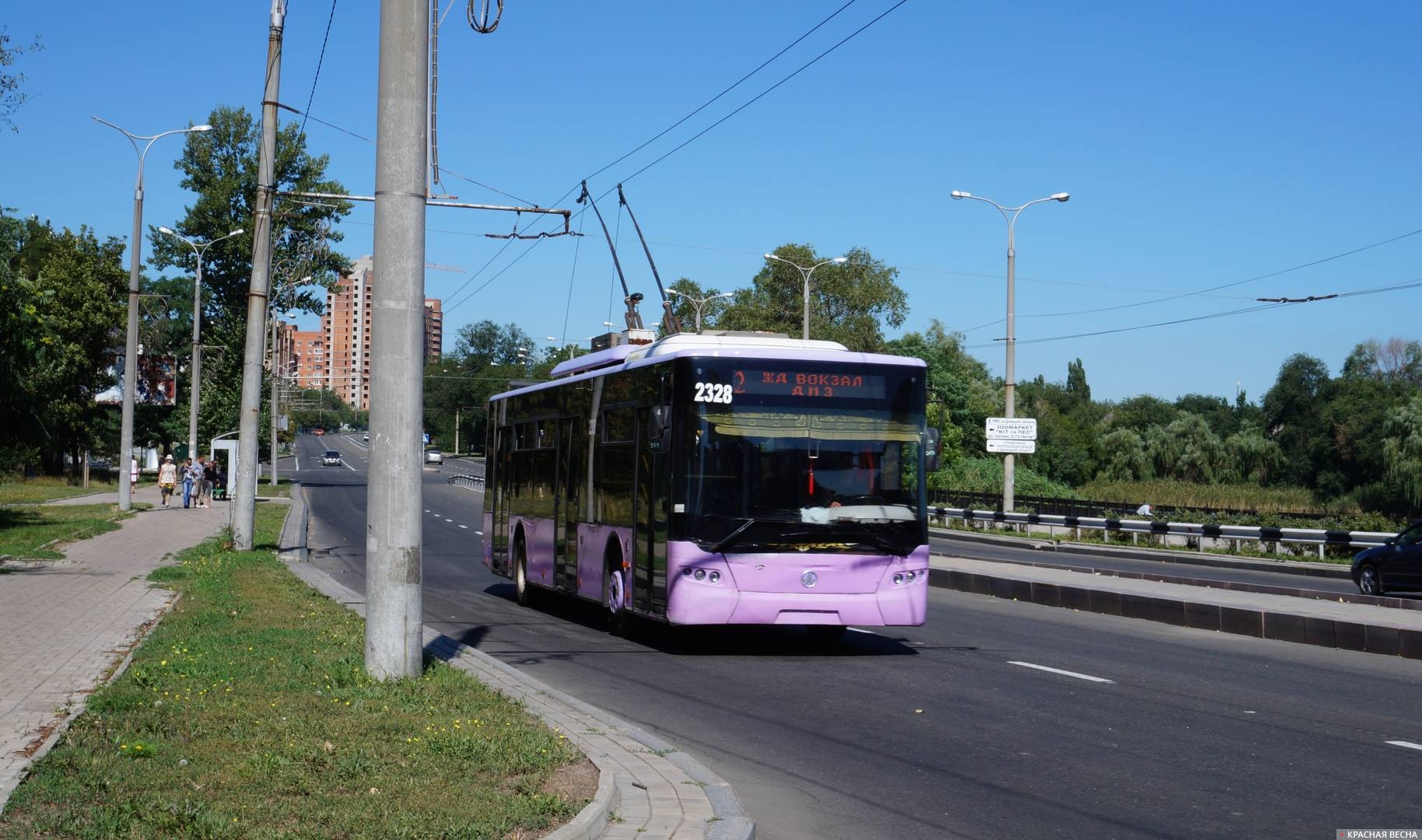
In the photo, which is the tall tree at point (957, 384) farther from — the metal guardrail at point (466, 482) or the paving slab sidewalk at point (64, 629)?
the paving slab sidewalk at point (64, 629)

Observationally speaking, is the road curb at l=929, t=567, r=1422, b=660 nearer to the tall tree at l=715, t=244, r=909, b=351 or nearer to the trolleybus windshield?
the trolleybus windshield

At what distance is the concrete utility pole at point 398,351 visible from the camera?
9.95 m

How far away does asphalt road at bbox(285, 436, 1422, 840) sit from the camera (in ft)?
23.1

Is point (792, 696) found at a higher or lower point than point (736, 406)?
lower

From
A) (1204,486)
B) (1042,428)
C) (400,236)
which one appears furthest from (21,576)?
(1042,428)

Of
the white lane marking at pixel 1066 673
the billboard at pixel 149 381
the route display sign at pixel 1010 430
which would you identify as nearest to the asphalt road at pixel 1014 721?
the white lane marking at pixel 1066 673

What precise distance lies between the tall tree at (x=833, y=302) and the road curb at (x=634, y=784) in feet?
278

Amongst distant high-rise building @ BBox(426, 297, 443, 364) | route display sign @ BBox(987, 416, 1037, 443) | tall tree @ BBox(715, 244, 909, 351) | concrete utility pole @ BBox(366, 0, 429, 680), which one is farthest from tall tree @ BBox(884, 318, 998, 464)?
concrete utility pole @ BBox(366, 0, 429, 680)

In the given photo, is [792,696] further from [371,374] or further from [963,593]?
[963,593]

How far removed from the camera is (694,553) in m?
13.2

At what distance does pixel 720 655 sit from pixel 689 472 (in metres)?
1.92

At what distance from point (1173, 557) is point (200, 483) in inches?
1351

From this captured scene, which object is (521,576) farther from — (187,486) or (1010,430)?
(187,486)

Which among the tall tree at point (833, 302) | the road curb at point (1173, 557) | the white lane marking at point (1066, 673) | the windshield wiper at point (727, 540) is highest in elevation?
the tall tree at point (833, 302)
